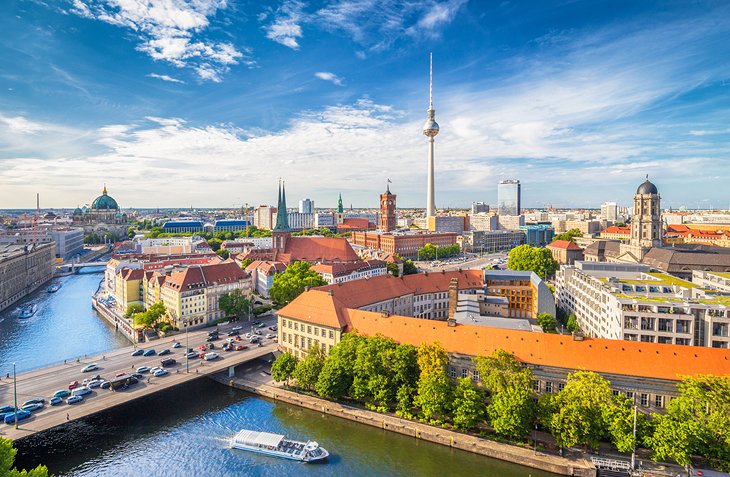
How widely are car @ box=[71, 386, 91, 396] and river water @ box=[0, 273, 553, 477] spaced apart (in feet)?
9.23

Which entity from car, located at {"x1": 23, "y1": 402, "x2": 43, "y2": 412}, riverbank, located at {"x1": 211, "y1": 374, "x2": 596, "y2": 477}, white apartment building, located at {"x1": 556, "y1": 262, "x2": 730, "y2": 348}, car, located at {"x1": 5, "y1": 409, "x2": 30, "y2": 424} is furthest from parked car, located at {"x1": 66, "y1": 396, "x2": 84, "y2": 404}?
white apartment building, located at {"x1": 556, "y1": 262, "x2": 730, "y2": 348}

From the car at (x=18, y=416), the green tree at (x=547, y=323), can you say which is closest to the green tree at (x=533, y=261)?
the green tree at (x=547, y=323)

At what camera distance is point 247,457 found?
132 ft

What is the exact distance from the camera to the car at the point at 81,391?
46.3 meters

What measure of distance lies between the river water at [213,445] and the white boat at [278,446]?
0.59m

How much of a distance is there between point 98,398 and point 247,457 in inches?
765

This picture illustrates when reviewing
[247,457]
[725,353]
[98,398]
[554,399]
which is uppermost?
[725,353]

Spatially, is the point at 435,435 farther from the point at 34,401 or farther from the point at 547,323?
the point at 34,401

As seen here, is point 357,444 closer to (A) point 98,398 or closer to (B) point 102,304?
(A) point 98,398

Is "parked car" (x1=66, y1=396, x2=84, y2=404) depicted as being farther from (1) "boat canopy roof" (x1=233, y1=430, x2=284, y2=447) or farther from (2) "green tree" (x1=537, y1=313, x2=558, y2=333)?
(2) "green tree" (x1=537, y1=313, x2=558, y2=333)

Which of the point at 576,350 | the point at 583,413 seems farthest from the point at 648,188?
the point at 583,413

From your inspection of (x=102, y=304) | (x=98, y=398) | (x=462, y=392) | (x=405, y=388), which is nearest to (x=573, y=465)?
(x=462, y=392)

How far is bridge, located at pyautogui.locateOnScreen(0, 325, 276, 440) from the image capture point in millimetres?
41719

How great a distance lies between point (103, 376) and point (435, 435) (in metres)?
40.5
